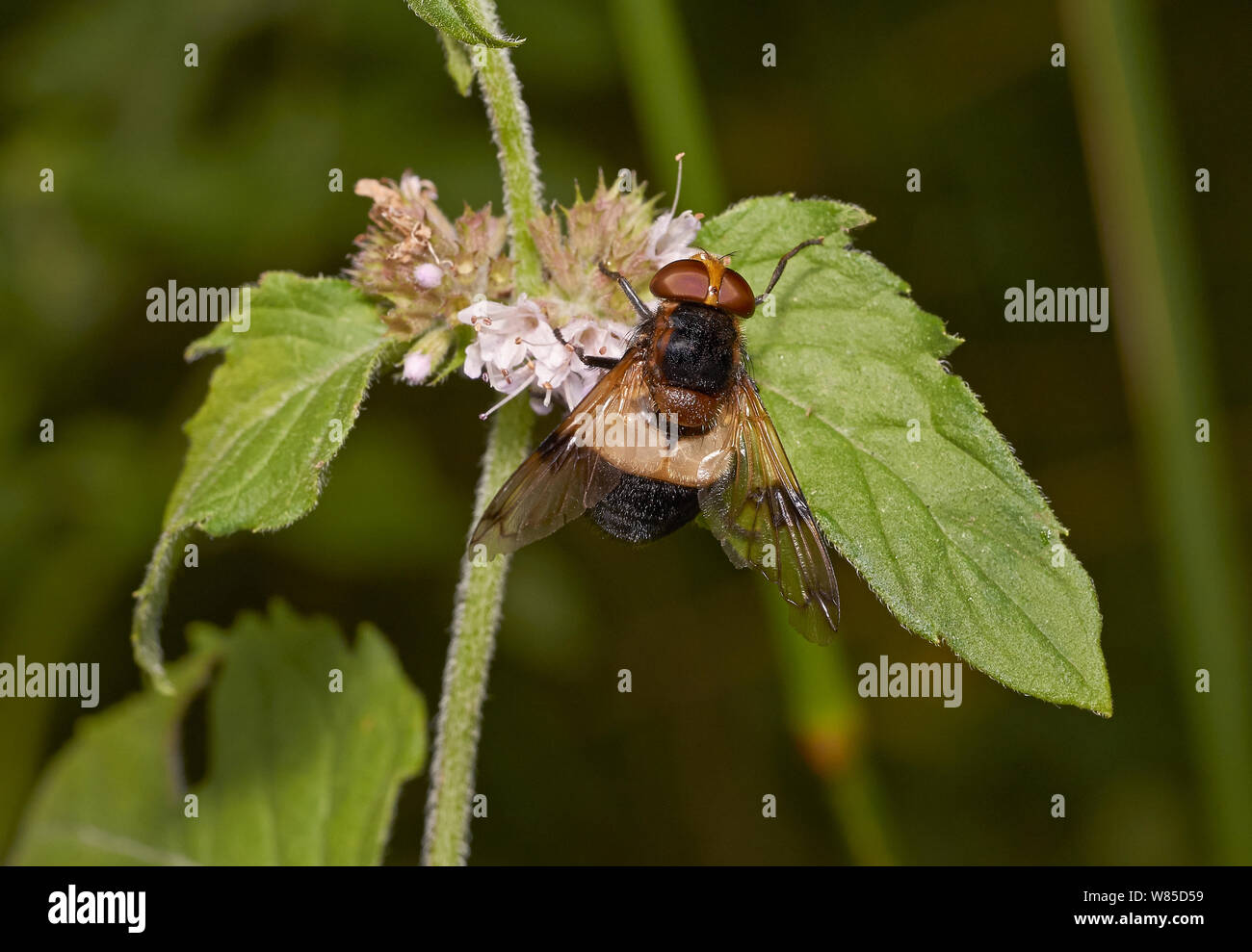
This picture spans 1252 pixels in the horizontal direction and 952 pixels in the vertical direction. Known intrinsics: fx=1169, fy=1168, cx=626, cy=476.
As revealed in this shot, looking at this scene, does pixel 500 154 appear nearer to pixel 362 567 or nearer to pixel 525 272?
pixel 525 272

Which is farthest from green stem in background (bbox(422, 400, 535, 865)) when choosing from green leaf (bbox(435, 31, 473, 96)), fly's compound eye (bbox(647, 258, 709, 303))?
green leaf (bbox(435, 31, 473, 96))

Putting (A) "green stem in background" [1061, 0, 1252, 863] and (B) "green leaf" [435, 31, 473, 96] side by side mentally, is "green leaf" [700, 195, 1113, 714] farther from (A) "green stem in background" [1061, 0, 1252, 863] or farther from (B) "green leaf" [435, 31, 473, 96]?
(A) "green stem in background" [1061, 0, 1252, 863]

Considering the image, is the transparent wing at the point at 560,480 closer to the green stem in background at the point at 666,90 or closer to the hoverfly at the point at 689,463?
the hoverfly at the point at 689,463

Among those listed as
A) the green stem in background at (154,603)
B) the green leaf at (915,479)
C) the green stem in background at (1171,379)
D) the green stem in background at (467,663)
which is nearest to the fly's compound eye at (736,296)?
the green leaf at (915,479)

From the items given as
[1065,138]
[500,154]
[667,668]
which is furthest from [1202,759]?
[500,154]

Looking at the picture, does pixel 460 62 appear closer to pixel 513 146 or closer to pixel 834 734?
pixel 513 146

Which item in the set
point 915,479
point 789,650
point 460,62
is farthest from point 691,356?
point 789,650
